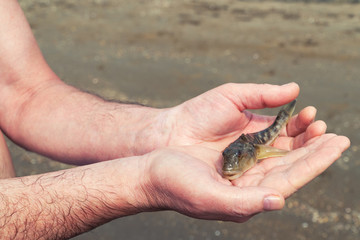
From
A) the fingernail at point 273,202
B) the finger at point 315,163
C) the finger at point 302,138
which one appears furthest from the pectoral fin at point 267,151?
the fingernail at point 273,202

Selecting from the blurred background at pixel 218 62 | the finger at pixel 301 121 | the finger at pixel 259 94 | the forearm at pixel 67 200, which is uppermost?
the finger at pixel 259 94

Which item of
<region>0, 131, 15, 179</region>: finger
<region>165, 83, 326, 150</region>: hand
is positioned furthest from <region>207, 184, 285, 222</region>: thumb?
<region>0, 131, 15, 179</region>: finger

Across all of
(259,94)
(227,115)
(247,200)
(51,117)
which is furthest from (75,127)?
(247,200)

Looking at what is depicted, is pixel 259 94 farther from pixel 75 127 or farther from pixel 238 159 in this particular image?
pixel 75 127

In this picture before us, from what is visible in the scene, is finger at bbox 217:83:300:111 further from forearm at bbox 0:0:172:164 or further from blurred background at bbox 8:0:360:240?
blurred background at bbox 8:0:360:240

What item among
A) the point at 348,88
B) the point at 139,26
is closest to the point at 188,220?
the point at 348,88

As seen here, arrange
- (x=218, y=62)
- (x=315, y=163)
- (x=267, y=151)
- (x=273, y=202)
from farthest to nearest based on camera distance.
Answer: (x=218, y=62) < (x=267, y=151) < (x=315, y=163) < (x=273, y=202)

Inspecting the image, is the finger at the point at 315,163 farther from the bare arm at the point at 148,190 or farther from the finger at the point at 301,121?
the finger at the point at 301,121
